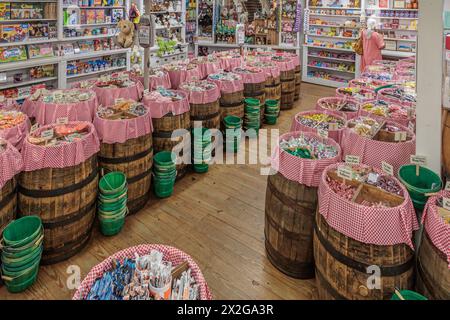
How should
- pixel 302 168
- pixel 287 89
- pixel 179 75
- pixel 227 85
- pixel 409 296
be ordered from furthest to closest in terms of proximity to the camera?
pixel 287 89
pixel 179 75
pixel 227 85
pixel 302 168
pixel 409 296

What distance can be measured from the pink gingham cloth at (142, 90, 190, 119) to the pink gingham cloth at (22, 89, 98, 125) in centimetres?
64

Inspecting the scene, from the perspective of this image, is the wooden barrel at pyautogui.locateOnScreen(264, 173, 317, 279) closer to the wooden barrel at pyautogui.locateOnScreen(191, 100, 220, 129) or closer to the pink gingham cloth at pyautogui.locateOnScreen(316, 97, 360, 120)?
the pink gingham cloth at pyautogui.locateOnScreen(316, 97, 360, 120)

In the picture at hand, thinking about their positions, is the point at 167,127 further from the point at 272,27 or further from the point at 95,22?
the point at 272,27

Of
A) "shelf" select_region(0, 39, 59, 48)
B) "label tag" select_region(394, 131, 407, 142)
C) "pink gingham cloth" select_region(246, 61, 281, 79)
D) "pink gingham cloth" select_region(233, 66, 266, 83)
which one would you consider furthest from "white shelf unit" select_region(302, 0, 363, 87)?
"label tag" select_region(394, 131, 407, 142)

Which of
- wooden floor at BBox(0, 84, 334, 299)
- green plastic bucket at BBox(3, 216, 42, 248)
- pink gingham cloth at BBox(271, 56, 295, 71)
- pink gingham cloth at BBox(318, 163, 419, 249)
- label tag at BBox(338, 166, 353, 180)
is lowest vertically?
wooden floor at BBox(0, 84, 334, 299)

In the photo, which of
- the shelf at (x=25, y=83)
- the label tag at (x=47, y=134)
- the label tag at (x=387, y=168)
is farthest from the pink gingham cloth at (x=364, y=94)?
the shelf at (x=25, y=83)

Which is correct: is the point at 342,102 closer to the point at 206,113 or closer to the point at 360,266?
the point at 206,113

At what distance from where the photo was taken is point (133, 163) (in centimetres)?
327

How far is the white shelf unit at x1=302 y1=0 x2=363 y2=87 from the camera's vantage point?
930cm

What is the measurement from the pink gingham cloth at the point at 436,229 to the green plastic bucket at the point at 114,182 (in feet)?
7.66

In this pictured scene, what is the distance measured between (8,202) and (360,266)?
2.42 m

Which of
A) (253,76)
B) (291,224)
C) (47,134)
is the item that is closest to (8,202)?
(47,134)
